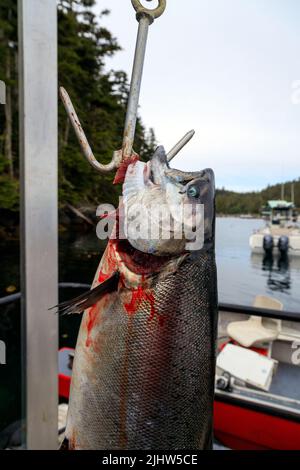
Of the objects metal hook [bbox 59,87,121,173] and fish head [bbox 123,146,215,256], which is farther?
fish head [bbox 123,146,215,256]

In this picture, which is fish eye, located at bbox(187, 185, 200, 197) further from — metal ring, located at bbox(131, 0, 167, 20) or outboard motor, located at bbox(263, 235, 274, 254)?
outboard motor, located at bbox(263, 235, 274, 254)

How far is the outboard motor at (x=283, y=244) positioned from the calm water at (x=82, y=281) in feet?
3.11

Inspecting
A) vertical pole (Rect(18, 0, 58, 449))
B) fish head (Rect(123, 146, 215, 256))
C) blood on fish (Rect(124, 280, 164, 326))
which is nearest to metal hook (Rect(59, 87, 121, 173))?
fish head (Rect(123, 146, 215, 256))

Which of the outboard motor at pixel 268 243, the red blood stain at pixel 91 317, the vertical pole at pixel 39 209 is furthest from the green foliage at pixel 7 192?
the outboard motor at pixel 268 243

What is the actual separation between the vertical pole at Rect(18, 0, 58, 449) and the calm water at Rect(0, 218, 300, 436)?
65.8 inches

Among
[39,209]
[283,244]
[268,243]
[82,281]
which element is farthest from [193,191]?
[268,243]

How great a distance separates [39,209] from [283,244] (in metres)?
29.7

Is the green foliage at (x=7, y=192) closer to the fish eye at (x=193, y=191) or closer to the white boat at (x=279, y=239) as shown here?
the fish eye at (x=193, y=191)

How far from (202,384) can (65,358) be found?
3.99 meters

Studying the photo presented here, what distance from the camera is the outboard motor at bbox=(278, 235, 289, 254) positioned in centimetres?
2912

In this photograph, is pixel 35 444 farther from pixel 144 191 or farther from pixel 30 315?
pixel 144 191

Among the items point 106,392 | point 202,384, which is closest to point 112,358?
point 106,392

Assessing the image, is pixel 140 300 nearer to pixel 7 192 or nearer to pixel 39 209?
pixel 39 209

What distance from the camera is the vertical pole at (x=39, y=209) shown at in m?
1.72
